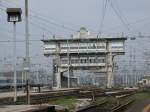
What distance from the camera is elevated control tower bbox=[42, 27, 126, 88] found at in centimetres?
14150

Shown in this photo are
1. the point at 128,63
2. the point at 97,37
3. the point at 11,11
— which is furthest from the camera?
the point at 128,63

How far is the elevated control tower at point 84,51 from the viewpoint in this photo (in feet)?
464

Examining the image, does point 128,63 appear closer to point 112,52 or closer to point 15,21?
point 112,52

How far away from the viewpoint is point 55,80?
143 meters

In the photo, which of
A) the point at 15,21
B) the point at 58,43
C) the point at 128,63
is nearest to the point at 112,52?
the point at 58,43

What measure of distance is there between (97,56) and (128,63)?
34731 millimetres

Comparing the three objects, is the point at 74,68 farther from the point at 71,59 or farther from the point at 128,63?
the point at 128,63

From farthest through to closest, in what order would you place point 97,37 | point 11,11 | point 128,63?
point 128,63
point 97,37
point 11,11

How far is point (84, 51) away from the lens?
143750 millimetres

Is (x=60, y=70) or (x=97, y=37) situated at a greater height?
(x=97, y=37)

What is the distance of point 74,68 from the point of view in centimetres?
14638

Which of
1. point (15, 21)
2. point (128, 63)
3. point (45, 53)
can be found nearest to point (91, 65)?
point (45, 53)

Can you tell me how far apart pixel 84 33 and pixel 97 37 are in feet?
18.7

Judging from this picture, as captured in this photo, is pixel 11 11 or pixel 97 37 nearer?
pixel 11 11
